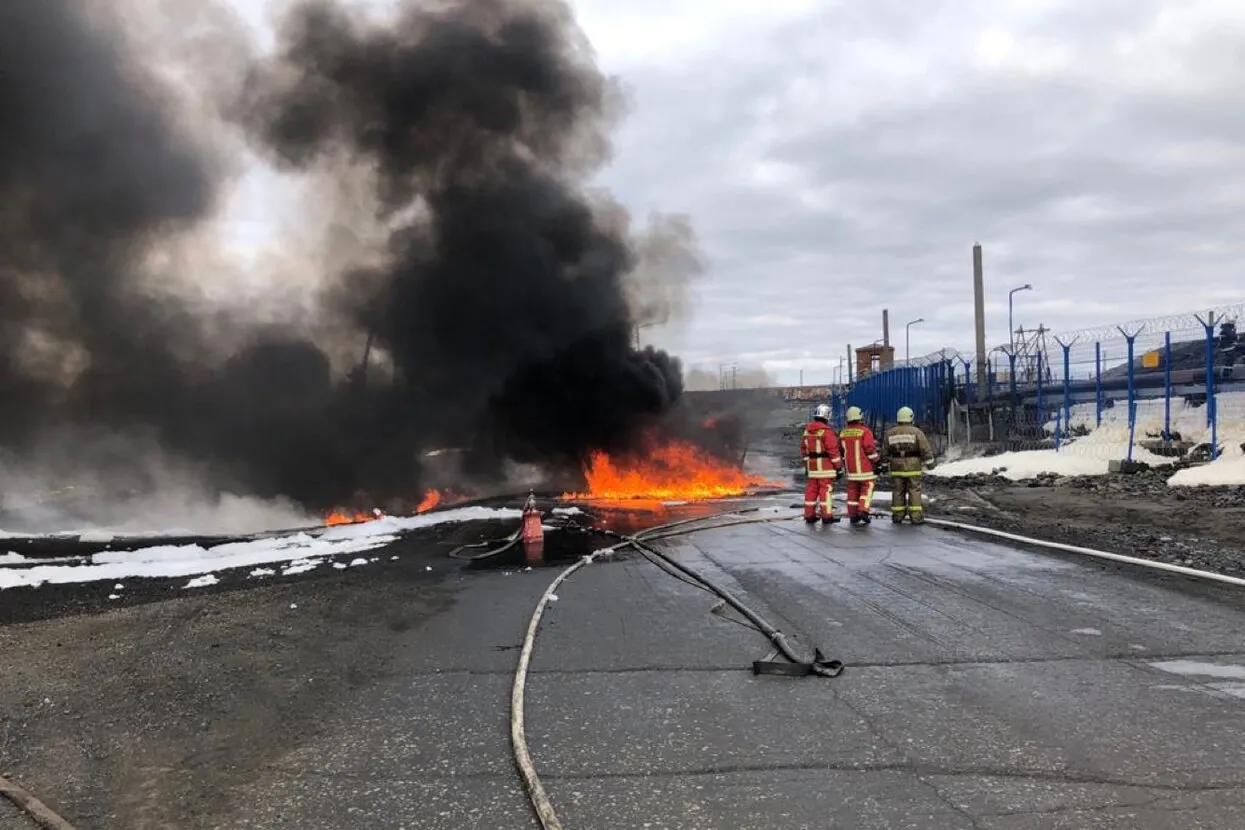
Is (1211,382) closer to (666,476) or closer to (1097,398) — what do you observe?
(1097,398)

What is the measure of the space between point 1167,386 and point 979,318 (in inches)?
266

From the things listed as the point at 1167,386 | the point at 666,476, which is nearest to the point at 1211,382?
the point at 1167,386

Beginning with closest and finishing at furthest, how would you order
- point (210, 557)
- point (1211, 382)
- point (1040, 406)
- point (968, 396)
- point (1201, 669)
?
point (1201, 669) → point (210, 557) → point (1211, 382) → point (1040, 406) → point (968, 396)

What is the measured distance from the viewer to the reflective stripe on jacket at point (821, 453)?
410 inches

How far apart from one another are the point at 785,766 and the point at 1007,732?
0.98 meters

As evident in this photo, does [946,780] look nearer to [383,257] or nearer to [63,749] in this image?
[63,749]

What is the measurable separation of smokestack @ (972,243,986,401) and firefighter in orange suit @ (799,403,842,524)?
1121cm

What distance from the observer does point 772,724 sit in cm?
350

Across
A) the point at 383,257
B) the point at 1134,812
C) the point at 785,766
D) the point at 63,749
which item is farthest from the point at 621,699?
the point at 383,257

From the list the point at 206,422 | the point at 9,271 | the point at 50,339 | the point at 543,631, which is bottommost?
the point at 543,631

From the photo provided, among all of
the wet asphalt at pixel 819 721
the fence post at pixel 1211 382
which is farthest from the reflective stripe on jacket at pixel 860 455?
the fence post at pixel 1211 382

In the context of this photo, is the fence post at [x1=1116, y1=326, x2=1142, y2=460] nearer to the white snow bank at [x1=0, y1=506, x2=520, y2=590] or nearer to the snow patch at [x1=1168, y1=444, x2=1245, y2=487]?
the snow patch at [x1=1168, y1=444, x2=1245, y2=487]

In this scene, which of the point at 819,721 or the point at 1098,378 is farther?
the point at 1098,378

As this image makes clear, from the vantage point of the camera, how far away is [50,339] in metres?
16.6
